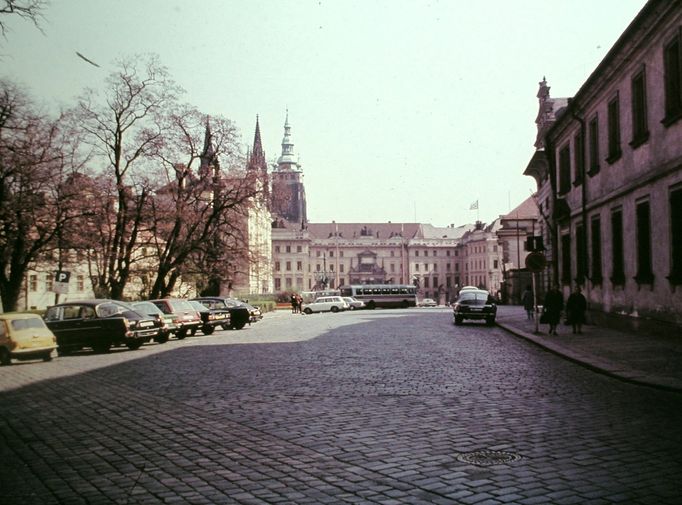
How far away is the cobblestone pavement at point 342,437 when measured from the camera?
5.77 metres

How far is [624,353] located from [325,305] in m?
49.5

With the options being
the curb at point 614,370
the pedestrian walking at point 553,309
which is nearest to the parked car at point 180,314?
the pedestrian walking at point 553,309

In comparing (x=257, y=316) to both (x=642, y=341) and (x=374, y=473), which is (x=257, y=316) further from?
(x=374, y=473)

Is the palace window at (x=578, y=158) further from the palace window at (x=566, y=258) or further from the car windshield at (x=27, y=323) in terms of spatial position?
the car windshield at (x=27, y=323)

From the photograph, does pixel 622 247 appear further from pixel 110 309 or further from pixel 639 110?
pixel 110 309

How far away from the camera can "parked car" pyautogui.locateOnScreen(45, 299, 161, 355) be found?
2205 cm

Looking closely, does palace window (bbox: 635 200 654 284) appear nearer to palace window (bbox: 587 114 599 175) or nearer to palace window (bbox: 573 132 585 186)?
palace window (bbox: 587 114 599 175)

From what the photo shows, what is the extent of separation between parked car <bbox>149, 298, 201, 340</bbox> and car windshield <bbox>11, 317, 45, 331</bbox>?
24.9ft

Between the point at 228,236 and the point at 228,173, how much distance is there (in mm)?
3854

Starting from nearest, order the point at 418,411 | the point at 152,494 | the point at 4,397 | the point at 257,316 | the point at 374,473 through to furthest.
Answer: the point at 152,494 → the point at 374,473 → the point at 418,411 → the point at 4,397 → the point at 257,316

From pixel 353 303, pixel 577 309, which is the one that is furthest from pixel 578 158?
pixel 353 303

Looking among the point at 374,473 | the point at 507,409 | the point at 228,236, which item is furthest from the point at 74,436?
the point at 228,236

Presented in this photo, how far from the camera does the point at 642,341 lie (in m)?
18.8

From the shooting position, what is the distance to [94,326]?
2211 centimetres
